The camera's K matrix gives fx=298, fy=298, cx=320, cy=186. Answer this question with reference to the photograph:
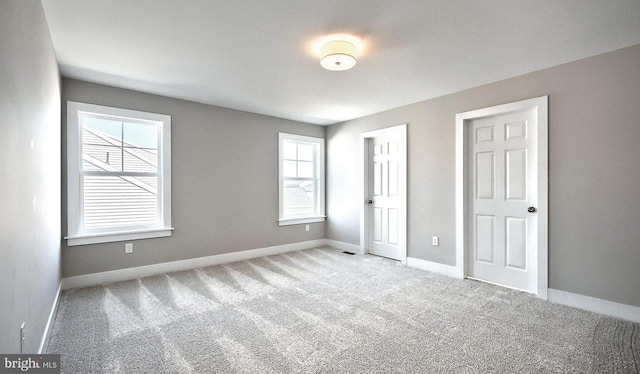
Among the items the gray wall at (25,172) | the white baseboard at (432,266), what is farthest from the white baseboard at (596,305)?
the gray wall at (25,172)

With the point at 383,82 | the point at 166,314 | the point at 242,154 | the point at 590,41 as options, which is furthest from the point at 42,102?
the point at 590,41

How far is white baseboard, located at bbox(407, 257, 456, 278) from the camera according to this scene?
393 cm

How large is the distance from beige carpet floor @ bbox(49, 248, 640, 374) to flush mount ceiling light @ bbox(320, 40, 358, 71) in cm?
228

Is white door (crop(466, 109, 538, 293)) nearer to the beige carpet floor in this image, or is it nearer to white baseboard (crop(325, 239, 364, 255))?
the beige carpet floor

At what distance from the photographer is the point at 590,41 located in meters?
2.52

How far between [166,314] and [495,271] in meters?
3.63

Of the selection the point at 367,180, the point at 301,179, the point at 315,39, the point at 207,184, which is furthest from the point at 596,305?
the point at 207,184

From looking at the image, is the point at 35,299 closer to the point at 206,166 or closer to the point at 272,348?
the point at 272,348

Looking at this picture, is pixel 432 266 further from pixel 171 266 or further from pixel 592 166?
pixel 171 266

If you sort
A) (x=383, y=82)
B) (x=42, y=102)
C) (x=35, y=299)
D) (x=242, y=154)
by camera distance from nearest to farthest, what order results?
(x=35, y=299)
(x=42, y=102)
(x=383, y=82)
(x=242, y=154)

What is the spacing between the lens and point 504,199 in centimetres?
351

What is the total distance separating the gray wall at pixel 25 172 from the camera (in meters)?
1.30

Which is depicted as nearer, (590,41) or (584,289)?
(590,41)

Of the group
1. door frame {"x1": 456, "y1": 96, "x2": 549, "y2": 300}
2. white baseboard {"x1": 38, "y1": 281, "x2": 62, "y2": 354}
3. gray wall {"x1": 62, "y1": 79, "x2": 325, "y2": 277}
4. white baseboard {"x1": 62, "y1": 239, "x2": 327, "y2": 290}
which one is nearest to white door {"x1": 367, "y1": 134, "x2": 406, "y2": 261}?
door frame {"x1": 456, "y1": 96, "x2": 549, "y2": 300}
